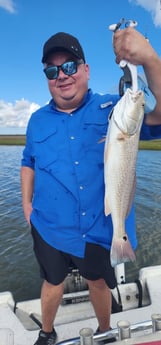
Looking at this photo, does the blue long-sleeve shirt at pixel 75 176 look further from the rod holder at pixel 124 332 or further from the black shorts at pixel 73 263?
the rod holder at pixel 124 332

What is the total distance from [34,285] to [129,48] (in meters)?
5.20

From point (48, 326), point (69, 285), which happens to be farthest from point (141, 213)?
point (48, 326)

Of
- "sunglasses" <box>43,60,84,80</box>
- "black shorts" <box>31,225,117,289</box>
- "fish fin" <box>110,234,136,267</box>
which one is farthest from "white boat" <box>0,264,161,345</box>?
"sunglasses" <box>43,60,84,80</box>

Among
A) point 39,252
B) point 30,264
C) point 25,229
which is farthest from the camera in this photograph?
point 25,229

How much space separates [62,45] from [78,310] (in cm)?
307

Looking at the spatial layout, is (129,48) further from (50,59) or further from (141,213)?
(141,213)

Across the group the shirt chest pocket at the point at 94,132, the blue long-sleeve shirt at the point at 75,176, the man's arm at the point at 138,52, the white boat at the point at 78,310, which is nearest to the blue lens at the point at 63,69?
the blue long-sleeve shirt at the point at 75,176

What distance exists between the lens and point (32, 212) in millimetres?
3225

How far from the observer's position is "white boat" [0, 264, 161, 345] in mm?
3508

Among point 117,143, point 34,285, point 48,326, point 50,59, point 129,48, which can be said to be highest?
point 50,59

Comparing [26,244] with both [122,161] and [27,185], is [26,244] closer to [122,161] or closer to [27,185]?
[27,185]

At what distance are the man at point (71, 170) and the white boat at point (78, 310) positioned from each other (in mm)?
774

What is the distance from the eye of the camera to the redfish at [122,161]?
2289 millimetres

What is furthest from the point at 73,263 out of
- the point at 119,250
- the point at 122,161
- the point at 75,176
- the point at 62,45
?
the point at 62,45
